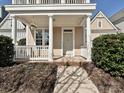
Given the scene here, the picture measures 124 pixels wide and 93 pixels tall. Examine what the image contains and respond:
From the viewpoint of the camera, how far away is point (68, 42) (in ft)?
64.0

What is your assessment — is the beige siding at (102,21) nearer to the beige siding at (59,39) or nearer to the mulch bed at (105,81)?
the beige siding at (59,39)

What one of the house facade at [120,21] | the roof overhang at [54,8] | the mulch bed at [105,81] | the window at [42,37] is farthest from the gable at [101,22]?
the mulch bed at [105,81]

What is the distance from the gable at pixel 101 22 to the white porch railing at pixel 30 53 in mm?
20023

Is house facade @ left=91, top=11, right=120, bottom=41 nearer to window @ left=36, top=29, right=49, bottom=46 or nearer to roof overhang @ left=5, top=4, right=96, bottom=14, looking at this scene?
window @ left=36, top=29, right=49, bottom=46

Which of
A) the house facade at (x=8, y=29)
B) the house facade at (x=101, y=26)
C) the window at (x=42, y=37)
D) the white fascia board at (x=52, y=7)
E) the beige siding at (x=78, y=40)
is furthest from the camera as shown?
the house facade at (x=101, y=26)

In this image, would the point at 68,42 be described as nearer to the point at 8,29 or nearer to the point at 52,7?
the point at 52,7

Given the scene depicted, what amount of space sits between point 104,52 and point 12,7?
7.18 metres

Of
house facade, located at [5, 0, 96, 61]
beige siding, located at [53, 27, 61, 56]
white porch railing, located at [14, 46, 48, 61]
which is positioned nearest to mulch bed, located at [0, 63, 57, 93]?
house facade, located at [5, 0, 96, 61]

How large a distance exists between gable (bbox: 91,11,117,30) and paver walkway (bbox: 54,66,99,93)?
23.2m


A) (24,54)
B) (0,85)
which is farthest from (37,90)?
(24,54)

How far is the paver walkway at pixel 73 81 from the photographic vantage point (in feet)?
29.5

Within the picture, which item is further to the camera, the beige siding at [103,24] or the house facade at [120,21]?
the beige siding at [103,24]

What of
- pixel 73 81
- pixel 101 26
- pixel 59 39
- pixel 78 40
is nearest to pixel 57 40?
pixel 59 39

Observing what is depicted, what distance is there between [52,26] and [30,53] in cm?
254
